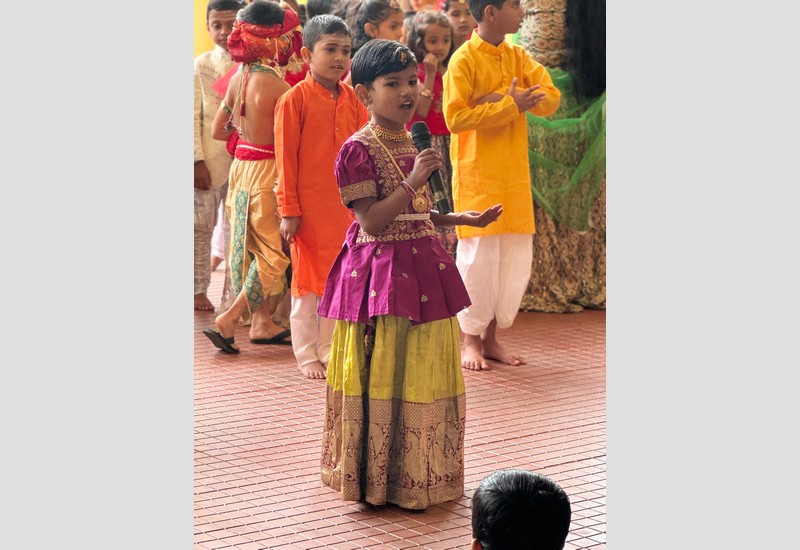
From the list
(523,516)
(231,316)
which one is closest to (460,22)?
(231,316)

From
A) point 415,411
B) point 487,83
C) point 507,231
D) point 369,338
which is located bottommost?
point 415,411

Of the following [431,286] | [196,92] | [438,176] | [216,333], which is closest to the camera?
[431,286]

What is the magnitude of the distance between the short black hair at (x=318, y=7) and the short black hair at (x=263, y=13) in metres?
1.39

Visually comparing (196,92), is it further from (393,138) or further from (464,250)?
(393,138)

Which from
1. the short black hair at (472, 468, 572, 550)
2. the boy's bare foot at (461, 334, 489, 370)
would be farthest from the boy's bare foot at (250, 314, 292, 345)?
the short black hair at (472, 468, 572, 550)

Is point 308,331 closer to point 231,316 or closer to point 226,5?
point 231,316

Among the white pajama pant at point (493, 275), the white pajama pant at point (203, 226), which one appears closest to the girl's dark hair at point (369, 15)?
the white pajama pant at point (203, 226)

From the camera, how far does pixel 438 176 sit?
3.69 metres

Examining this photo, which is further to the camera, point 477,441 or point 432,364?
point 477,441

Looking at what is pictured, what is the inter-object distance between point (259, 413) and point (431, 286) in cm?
146

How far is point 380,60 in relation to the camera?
3.40m

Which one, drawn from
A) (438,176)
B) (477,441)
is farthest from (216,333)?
(438,176)

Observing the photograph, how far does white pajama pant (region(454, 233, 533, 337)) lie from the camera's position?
5.17 meters

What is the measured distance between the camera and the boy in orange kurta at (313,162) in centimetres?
506
